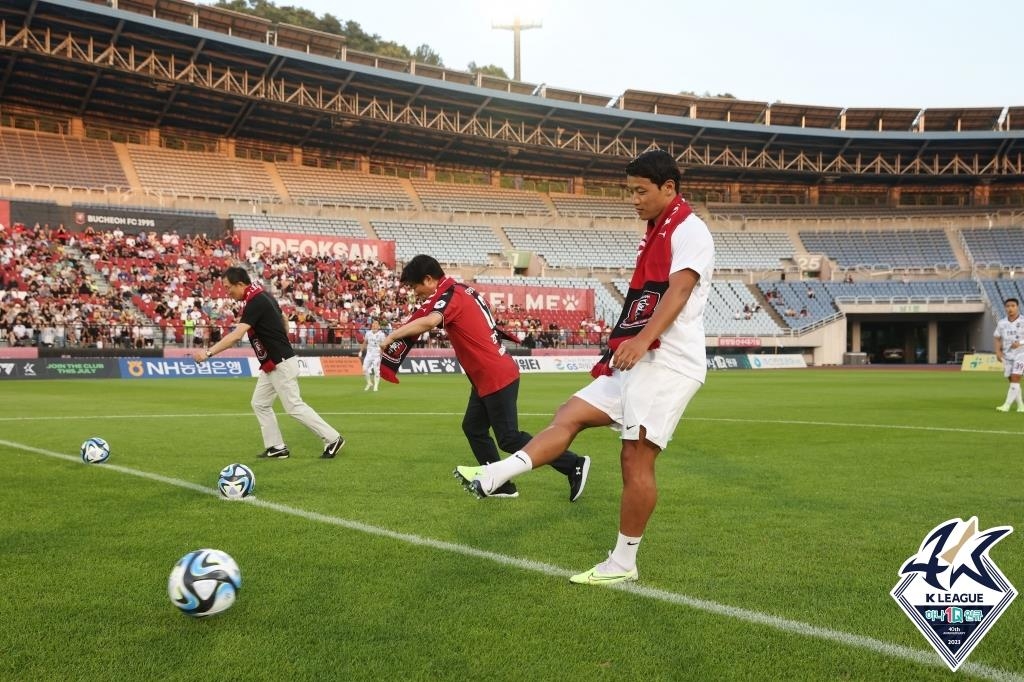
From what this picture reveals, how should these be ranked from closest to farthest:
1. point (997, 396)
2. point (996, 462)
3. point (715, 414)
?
point (996, 462) < point (715, 414) < point (997, 396)

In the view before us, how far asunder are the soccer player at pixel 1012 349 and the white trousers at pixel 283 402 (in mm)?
14018

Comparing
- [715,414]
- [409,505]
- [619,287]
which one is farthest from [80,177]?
[409,505]

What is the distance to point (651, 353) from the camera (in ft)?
15.7

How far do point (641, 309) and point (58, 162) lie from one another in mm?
52424

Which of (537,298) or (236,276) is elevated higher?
(236,276)

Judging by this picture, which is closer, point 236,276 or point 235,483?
point 235,483

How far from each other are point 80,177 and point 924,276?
5567cm

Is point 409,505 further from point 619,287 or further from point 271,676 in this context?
point 619,287

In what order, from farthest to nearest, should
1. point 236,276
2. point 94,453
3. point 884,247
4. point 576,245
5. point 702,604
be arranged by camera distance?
1. point 884,247
2. point 576,245
3. point 236,276
4. point 94,453
5. point 702,604

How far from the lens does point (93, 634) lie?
399 cm

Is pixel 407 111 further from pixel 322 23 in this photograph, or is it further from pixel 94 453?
pixel 94 453

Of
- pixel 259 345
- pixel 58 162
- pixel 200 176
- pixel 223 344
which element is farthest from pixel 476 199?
pixel 223 344

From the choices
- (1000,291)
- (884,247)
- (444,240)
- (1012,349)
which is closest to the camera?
(1012,349)

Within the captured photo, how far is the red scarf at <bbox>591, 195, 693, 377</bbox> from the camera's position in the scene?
15.8ft
